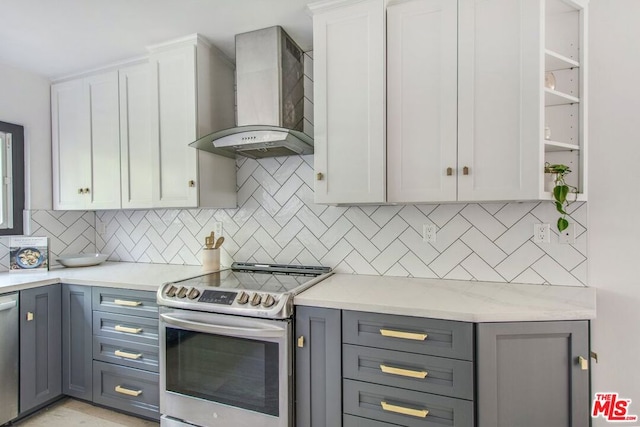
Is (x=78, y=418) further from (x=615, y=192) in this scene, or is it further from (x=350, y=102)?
(x=615, y=192)

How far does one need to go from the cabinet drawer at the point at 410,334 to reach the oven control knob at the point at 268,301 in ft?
1.15

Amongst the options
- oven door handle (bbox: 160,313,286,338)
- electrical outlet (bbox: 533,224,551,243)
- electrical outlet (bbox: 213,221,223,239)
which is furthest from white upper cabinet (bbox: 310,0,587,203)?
electrical outlet (bbox: 213,221,223,239)

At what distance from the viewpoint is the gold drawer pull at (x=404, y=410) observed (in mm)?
1404

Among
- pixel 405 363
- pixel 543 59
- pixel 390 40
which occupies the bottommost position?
pixel 405 363

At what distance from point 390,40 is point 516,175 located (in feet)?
3.14

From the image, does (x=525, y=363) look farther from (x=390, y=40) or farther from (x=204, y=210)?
(x=204, y=210)

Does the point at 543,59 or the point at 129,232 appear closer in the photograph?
the point at 543,59

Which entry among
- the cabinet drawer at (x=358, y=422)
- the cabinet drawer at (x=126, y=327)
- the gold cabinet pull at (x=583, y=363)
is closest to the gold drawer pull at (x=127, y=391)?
the cabinet drawer at (x=126, y=327)

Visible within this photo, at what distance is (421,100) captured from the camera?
5.63 ft

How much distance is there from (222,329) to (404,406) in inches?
37.1

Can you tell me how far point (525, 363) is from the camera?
53.5 inches

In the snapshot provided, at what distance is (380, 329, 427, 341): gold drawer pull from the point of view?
55.5 inches

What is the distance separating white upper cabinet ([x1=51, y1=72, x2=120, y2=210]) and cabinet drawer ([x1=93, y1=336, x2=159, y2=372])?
1.00 metres

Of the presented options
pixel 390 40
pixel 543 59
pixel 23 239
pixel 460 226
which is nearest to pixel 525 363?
pixel 460 226
